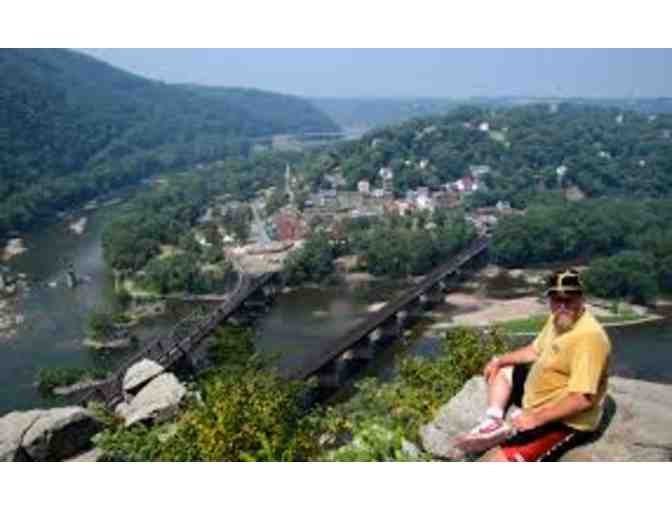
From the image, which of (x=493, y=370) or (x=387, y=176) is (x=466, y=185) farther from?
(x=493, y=370)

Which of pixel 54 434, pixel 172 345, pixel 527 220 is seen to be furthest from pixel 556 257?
pixel 54 434

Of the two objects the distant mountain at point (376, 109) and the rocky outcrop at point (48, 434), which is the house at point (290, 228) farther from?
the distant mountain at point (376, 109)

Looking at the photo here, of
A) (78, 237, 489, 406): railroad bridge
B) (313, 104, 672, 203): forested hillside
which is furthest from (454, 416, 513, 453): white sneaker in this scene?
(313, 104, 672, 203): forested hillside

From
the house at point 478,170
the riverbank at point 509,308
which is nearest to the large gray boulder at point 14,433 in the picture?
the riverbank at point 509,308

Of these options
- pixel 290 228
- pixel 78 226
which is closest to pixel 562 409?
pixel 290 228

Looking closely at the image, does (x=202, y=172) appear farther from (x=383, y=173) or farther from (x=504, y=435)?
(x=504, y=435)

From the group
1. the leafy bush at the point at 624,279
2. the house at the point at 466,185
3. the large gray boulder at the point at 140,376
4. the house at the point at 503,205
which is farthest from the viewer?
the house at the point at 466,185
